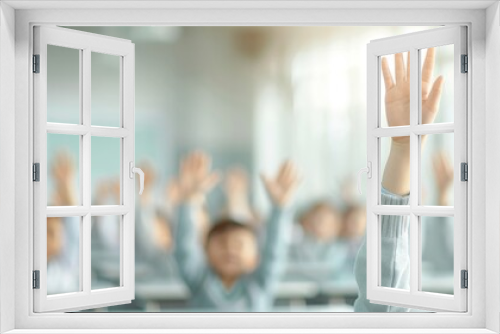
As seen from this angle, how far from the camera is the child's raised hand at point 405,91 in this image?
297 centimetres

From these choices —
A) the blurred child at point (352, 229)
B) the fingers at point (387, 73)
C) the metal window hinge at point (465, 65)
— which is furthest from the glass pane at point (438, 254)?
the metal window hinge at point (465, 65)

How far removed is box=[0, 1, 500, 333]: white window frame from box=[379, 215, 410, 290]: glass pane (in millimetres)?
1201

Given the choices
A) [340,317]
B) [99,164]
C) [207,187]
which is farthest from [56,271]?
[340,317]

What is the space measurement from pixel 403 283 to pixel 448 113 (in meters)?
1.42

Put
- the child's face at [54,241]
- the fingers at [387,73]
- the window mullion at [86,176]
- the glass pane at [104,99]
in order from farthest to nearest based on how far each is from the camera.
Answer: the glass pane at [104,99] < the child's face at [54,241] < the fingers at [387,73] < the window mullion at [86,176]

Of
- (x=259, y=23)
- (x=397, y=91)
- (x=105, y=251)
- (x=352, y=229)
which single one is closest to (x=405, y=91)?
(x=397, y=91)

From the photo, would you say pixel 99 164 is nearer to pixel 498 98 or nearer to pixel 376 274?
pixel 376 274

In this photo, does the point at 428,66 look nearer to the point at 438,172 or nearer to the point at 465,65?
the point at 465,65

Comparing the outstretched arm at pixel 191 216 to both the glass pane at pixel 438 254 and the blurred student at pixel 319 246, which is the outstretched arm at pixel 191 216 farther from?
the glass pane at pixel 438 254

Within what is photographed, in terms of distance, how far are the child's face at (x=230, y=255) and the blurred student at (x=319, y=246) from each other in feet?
1.34

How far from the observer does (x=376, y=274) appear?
296 centimetres

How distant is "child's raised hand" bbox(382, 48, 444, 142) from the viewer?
297cm

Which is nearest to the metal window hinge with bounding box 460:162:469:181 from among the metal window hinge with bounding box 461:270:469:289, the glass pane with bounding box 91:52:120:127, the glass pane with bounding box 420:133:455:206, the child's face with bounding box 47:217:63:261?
the metal window hinge with bounding box 461:270:469:289

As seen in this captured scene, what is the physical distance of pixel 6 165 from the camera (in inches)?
97.0
